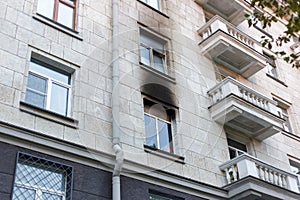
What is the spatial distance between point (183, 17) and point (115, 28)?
177 inches

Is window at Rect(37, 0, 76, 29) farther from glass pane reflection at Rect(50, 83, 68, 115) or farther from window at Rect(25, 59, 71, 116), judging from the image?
glass pane reflection at Rect(50, 83, 68, 115)

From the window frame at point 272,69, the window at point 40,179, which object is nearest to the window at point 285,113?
the window frame at point 272,69

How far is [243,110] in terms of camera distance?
14195 millimetres

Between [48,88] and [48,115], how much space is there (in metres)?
1.02

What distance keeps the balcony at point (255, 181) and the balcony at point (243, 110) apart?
1878 millimetres

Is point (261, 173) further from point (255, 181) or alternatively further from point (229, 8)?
point (229, 8)

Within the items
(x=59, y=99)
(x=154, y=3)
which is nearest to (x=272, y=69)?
(x=154, y=3)

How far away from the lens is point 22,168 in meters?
9.00

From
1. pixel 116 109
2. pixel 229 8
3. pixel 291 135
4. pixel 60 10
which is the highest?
pixel 229 8

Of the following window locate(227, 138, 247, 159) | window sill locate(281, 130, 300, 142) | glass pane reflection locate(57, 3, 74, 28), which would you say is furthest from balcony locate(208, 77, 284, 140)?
glass pane reflection locate(57, 3, 74, 28)

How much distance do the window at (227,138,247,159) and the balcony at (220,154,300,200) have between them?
1485mm

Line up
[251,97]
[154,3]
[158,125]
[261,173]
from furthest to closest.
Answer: [154,3], [251,97], [261,173], [158,125]

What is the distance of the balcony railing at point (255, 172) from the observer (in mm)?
12594

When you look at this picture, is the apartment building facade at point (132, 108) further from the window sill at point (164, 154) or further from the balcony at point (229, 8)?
the balcony at point (229, 8)
